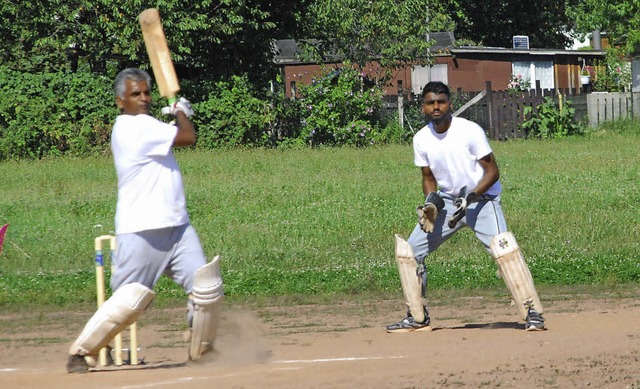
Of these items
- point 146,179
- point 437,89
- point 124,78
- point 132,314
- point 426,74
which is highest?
point 124,78

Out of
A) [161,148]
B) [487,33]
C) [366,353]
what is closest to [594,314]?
[366,353]

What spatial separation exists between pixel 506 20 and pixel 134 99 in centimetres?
5711

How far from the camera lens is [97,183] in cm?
Answer: 2117

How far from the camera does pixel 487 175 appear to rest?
8.63m

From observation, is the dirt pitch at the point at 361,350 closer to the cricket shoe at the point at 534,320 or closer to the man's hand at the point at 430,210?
the cricket shoe at the point at 534,320

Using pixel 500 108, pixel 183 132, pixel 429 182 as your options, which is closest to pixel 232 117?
pixel 500 108

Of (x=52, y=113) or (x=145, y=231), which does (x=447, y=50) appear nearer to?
(x=52, y=113)

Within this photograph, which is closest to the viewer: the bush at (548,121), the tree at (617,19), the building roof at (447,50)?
the bush at (548,121)

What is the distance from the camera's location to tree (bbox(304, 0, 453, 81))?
105 ft

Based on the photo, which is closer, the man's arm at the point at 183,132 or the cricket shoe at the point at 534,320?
the man's arm at the point at 183,132

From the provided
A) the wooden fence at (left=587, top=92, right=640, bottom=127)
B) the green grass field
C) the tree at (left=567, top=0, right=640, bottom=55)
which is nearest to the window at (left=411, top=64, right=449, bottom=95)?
the tree at (left=567, top=0, right=640, bottom=55)

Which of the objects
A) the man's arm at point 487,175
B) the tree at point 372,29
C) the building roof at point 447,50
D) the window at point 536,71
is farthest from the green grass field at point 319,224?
the window at point 536,71

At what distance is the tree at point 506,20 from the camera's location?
202ft

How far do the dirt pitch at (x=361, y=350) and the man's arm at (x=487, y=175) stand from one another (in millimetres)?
1091
